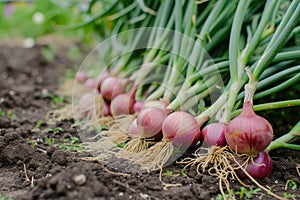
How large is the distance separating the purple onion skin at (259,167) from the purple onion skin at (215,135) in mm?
128

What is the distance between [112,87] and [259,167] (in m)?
1.02

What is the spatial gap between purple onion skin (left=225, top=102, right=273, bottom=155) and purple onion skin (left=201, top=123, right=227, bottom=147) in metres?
0.07

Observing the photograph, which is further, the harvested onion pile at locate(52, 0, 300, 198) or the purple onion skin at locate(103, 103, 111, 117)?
the purple onion skin at locate(103, 103, 111, 117)

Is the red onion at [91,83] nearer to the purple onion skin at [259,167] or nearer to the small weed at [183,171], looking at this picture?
the small weed at [183,171]

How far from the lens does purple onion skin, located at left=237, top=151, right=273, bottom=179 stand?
172 centimetres

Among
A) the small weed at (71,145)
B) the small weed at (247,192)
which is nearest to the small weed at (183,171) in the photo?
the small weed at (247,192)

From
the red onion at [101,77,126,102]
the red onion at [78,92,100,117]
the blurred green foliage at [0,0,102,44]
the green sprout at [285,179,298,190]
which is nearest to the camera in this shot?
the green sprout at [285,179,298,190]

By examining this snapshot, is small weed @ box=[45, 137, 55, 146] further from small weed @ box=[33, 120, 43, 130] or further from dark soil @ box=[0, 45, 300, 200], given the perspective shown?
small weed @ box=[33, 120, 43, 130]

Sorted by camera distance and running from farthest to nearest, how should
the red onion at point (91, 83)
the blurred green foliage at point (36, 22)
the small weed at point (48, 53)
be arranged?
Answer: 1. the blurred green foliage at point (36, 22)
2. the small weed at point (48, 53)
3. the red onion at point (91, 83)

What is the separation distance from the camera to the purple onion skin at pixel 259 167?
172 centimetres

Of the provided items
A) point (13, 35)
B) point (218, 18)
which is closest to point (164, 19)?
point (218, 18)

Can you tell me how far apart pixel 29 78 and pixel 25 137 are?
5.04ft

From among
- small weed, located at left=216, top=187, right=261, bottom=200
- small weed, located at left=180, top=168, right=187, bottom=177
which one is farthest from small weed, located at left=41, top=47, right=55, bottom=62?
small weed, located at left=216, top=187, right=261, bottom=200

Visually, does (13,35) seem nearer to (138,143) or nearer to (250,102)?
(138,143)
